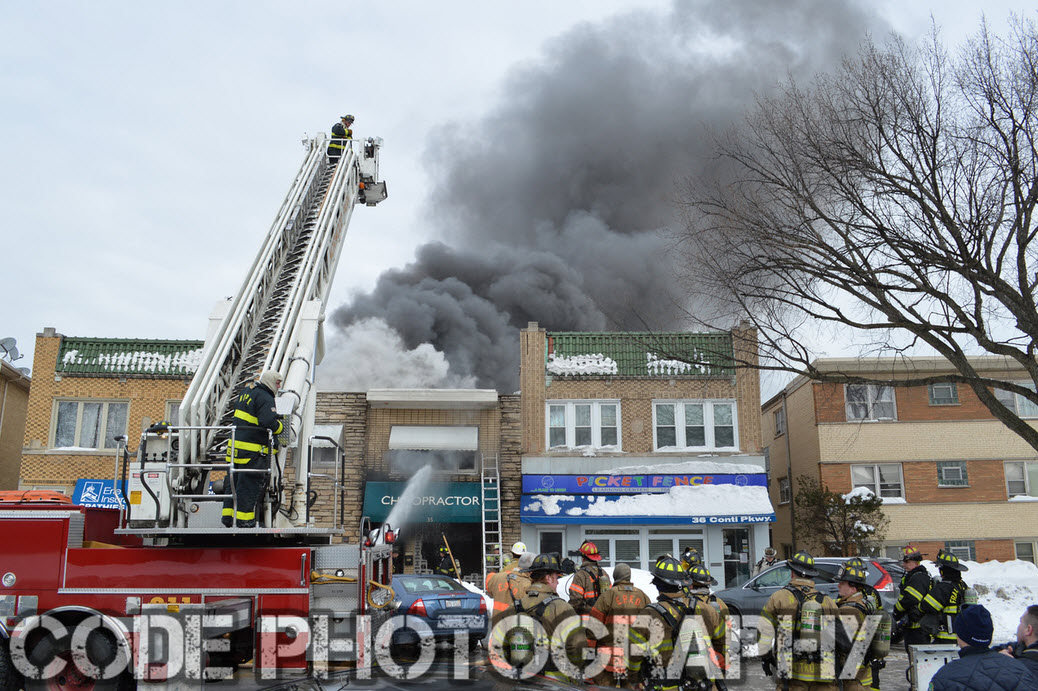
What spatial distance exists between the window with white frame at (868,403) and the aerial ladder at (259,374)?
47.9ft

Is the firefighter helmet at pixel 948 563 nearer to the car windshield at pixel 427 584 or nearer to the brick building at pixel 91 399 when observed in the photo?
the car windshield at pixel 427 584

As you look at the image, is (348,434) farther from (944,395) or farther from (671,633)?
(944,395)

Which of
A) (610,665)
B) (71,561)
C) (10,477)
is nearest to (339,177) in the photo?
(71,561)

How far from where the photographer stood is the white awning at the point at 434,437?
19.1 m

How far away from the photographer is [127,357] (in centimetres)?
1970

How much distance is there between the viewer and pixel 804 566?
6117 mm

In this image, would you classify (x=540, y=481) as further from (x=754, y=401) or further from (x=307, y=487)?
(x=307, y=487)

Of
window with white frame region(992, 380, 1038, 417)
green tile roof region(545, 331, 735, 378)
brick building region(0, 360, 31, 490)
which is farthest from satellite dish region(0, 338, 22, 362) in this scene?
window with white frame region(992, 380, 1038, 417)

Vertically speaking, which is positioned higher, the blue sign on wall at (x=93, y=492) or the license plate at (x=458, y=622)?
the blue sign on wall at (x=93, y=492)

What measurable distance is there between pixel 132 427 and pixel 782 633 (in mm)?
17683

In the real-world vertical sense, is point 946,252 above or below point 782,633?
above

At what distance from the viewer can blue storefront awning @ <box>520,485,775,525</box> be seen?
723 inches

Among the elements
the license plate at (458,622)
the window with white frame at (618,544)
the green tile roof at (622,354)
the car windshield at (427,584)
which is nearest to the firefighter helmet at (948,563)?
the license plate at (458,622)

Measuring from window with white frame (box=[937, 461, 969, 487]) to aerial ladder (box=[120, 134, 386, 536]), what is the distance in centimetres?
1641
